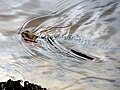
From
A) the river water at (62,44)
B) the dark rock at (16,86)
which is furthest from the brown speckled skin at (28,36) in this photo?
the dark rock at (16,86)

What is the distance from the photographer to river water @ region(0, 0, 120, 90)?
113 cm

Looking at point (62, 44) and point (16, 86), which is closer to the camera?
point (16, 86)

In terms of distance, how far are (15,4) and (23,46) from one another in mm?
608

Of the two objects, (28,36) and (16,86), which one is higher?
(28,36)

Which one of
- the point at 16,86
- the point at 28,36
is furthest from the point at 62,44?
the point at 16,86

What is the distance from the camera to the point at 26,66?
1.19 m

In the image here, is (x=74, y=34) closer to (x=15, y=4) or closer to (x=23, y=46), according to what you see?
(x=23, y=46)

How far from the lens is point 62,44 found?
138 cm

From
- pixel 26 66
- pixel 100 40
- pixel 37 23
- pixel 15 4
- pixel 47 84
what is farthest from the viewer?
pixel 15 4

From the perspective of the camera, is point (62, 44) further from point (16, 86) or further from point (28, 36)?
point (16, 86)

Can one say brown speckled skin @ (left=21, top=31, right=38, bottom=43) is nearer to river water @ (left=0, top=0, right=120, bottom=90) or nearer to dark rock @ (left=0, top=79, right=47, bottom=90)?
river water @ (left=0, top=0, right=120, bottom=90)

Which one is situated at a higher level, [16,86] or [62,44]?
[62,44]

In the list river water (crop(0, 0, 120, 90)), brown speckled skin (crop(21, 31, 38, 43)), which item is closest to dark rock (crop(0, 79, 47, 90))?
river water (crop(0, 0, 120, 90))

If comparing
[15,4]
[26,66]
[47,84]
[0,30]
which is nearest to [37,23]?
[0,30]
